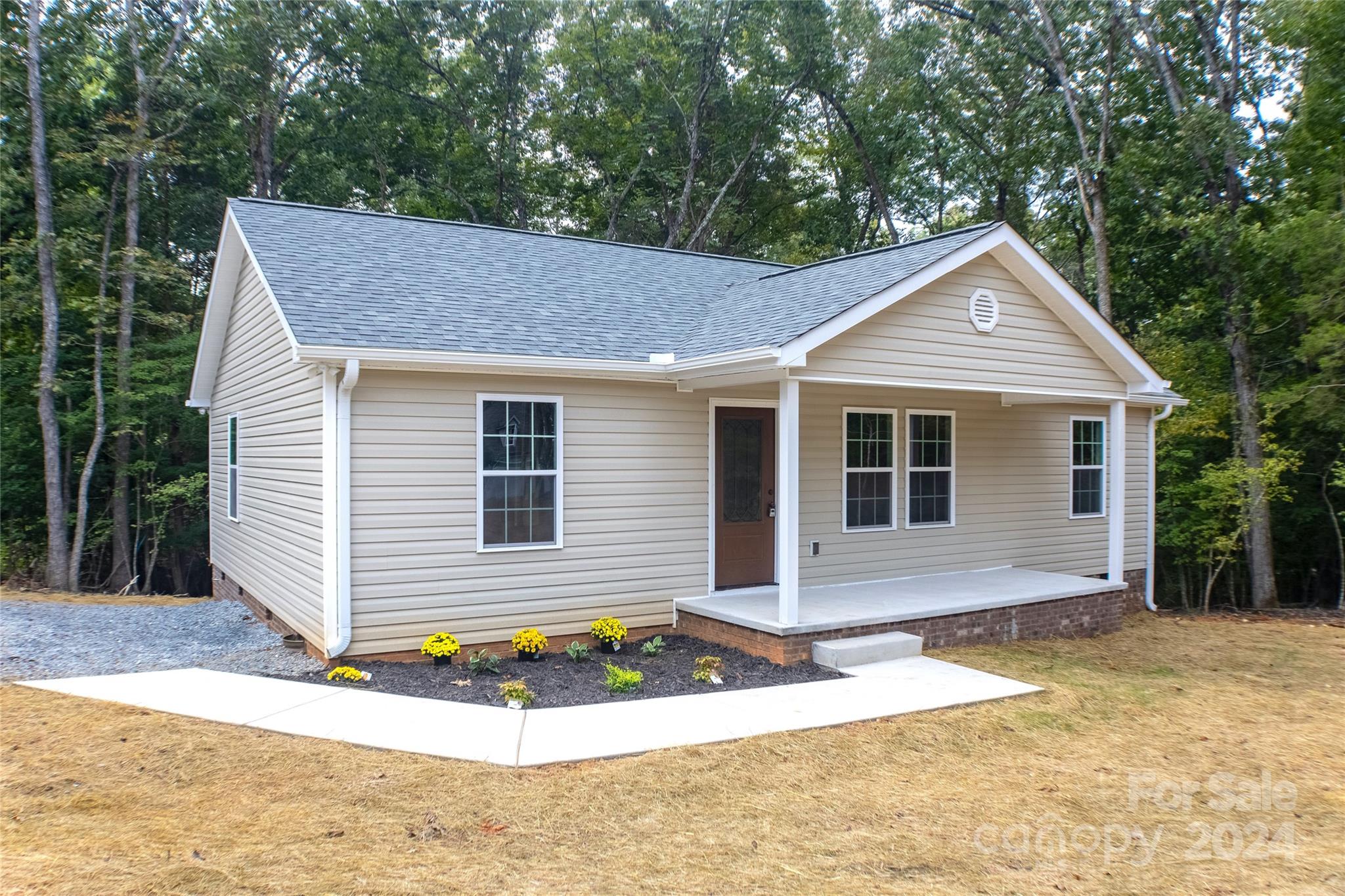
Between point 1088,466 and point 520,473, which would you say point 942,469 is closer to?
point 1088,466

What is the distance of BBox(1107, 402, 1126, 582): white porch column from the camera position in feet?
33.7

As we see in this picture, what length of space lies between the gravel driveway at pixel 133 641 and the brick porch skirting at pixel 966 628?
147 inches

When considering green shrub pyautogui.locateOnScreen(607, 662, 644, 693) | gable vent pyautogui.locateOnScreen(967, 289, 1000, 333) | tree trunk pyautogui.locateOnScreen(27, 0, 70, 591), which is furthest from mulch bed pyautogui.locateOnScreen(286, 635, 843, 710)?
tree trunk pyautogui.locateOnScreen(27, 0, 70, 591)

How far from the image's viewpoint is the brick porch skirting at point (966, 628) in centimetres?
786

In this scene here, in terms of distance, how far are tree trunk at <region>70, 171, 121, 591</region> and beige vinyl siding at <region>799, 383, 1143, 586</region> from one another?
40.4 feet

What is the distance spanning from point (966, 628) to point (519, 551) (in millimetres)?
4705

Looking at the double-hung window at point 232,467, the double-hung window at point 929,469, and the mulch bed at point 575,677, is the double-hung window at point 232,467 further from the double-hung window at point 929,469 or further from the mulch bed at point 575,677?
the double-hung window at point 929,469

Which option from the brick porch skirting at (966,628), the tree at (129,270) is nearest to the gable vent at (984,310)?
the brick porch skirting at (966,628)

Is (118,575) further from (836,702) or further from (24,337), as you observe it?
(836,702)

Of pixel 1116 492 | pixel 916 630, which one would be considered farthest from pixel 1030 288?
pixel 916 630

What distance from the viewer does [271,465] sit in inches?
380

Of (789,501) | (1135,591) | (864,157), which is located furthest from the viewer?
(864,157)

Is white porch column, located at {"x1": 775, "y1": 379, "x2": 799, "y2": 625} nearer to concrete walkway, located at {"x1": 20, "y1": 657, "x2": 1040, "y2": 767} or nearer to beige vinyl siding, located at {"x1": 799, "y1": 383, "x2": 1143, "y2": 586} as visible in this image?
concrete walkway, located at {"x1": 20, "y1": 657, "x2": 1040, "y2": 767}

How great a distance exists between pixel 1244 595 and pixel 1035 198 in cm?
1177
